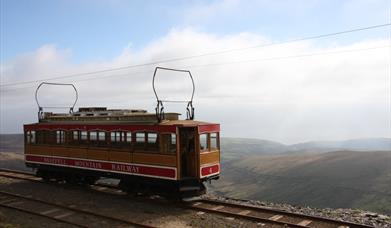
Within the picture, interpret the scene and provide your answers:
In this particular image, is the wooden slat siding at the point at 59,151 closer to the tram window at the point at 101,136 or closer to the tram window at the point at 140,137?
the tram window at the point at 101,136

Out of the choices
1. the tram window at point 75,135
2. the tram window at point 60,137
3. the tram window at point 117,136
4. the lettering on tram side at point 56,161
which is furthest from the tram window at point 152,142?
the tram window at point 60,137

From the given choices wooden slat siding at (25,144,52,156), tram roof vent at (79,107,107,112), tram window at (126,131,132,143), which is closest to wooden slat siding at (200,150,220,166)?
tram window at (126,131,132,143)

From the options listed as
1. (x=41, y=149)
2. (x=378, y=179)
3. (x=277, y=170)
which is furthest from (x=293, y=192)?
(x=41, y=149)

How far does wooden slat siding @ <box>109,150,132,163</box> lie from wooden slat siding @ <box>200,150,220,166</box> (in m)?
3.31

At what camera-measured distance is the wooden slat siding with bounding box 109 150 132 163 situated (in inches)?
689

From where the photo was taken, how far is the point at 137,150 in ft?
56.5

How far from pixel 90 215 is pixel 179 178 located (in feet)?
11.9

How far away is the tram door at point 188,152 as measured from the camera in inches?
645

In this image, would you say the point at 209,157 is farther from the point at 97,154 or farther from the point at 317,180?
the point at 317,180

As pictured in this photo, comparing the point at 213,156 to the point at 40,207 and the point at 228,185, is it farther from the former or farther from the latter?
the point at 228,185

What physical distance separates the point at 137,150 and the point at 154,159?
1140mm

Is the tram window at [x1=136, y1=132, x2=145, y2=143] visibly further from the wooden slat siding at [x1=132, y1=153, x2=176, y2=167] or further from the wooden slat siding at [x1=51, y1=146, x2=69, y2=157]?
the wooden slat siding at [x1=51, y1=146, x2=69, y2=157]

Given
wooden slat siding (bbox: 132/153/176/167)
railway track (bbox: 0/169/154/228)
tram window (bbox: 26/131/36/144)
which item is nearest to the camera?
railway track (bbox: 0/169/154/228)

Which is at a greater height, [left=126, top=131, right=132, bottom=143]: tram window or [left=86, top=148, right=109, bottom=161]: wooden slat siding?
[left=126, top=131, right=132, bottom=143]: tram window
